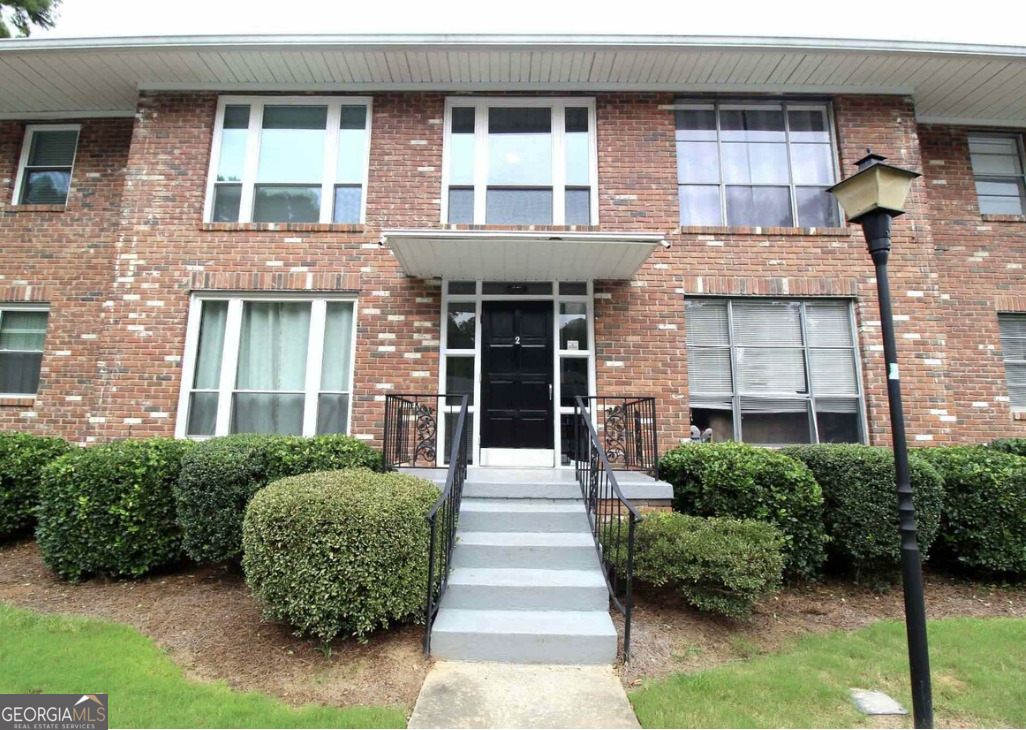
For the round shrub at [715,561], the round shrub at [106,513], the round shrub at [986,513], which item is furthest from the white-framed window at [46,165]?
the round shrub at [986,513]

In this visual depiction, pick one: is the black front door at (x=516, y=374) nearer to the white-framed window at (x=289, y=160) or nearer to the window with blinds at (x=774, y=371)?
the window with blinds at (x=774, y=371)

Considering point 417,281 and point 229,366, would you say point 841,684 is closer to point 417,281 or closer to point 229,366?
point 417,281

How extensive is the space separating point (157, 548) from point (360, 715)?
334 centimetres

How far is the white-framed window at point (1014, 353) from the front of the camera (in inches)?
299

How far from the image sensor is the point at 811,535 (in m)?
5.06

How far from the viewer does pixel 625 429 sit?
6.55 metres

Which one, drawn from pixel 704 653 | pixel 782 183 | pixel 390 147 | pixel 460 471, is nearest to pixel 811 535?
pixel 704 653

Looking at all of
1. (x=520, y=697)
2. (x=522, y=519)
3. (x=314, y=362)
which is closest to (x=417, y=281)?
(x=314, y=362)

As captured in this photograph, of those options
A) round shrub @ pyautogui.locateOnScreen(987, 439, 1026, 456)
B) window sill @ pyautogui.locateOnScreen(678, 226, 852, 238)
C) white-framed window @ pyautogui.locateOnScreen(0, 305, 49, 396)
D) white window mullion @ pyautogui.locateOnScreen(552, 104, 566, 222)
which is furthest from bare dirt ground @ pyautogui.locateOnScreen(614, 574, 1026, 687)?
white-framed window @ pyautogui.locateOnScreen(0, 305, 49, 396)

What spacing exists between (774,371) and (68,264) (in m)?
9.93

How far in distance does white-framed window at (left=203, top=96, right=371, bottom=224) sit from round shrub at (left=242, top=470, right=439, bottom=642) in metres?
4.61

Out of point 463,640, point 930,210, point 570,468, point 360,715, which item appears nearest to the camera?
point 360,715

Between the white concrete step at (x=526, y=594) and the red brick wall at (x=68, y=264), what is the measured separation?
609 cm

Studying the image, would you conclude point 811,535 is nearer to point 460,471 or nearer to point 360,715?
point 460,471
